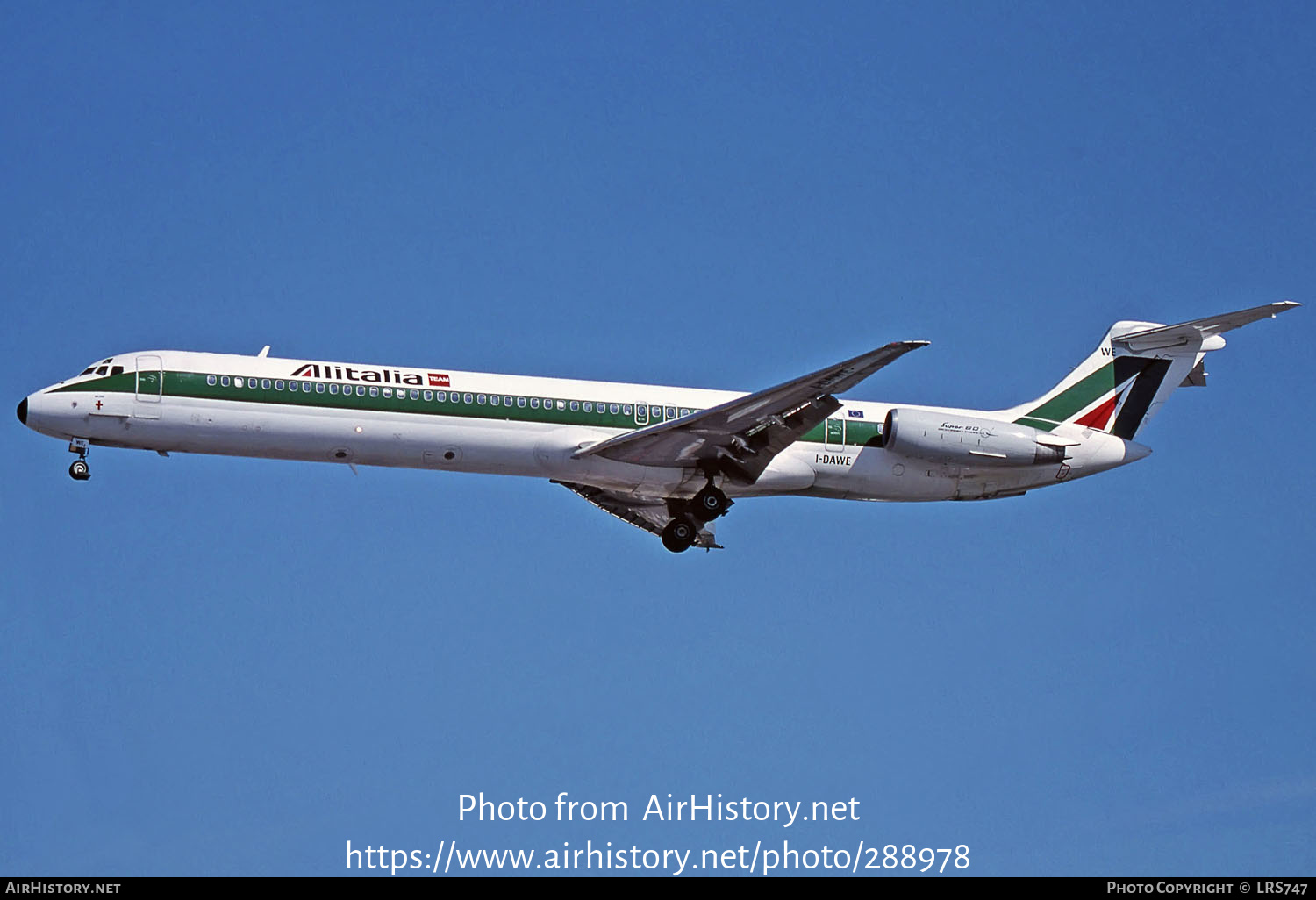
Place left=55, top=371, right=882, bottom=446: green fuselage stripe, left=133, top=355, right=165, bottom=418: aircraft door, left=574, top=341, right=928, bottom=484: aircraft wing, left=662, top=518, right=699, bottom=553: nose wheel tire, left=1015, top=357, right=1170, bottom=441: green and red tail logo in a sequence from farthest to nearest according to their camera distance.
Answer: left=1015, top=357, right=1170, bottom=441: green and red tail logo, left=662, top=518, right=699, bottom=553: nose wheel tire, left=55, top=371, right=882, bottom=446: green fuselage stripe, left=133, top=355, right=165, bottom=418: aircraft door, left=574, top=341, right=928, bottom=484: aircraft wing

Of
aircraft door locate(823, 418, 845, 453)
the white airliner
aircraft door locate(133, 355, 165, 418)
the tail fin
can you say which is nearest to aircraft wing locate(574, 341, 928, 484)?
the white airliner

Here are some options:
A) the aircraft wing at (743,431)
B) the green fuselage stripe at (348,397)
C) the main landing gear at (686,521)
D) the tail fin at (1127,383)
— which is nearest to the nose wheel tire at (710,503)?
the main landing gear at (686,521)

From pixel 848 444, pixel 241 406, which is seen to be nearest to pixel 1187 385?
pixel 848 444

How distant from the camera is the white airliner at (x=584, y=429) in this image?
30578 mm

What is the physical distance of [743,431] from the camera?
102ft

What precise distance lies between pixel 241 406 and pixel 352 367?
221 centimetres

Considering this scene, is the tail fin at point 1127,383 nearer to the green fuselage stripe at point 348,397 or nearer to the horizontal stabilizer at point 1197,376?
the horizontal stabilizer at point 1197,376

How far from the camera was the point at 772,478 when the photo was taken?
32.5 metres

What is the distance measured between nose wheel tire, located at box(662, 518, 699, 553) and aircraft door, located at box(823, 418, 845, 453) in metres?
3.34

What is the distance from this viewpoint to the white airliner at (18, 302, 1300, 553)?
1204 inches

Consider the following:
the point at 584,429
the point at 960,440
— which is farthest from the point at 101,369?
the point at 960,440

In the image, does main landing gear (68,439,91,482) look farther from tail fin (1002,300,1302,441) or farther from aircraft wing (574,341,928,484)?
tail fin (1002,300,1302,441)

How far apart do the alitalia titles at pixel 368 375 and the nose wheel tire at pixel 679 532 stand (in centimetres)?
573
